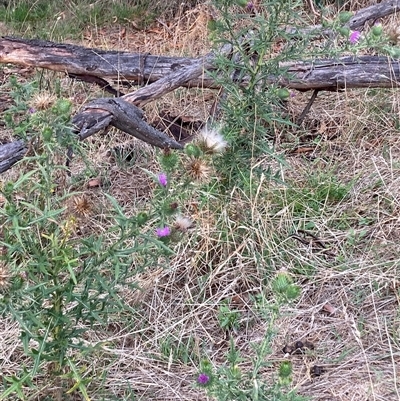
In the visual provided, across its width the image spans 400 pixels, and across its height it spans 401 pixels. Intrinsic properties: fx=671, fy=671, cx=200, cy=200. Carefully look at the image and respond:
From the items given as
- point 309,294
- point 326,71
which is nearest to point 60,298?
point 309,294

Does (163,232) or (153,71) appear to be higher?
(163,232)

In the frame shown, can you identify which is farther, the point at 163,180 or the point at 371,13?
the point at 371,13

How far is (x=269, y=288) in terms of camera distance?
2.55m

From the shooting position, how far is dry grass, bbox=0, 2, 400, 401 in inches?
88.7

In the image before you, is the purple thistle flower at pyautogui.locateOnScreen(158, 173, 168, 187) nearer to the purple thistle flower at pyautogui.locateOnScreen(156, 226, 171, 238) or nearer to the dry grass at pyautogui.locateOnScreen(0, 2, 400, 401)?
the purple thistle flower at pyautogui.locateOnScreen(156, 226, 171, 238)

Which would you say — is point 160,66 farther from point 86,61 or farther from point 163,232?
point 163,232

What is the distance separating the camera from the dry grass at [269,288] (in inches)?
88.7

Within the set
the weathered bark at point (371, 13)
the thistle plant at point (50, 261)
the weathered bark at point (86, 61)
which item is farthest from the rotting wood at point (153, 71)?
the thistle plant at point (50, 261)

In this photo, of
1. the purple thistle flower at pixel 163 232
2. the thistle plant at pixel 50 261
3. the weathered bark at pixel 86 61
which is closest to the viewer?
the thistle plant at pixel 50 261

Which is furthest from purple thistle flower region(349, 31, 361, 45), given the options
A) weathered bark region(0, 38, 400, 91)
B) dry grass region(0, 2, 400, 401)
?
dry grass region(0, 2, 400, 401)

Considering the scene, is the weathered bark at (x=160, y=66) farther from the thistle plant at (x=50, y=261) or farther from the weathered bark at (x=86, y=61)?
the thistle plant at (x=50, y=261)

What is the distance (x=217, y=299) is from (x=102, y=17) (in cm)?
419

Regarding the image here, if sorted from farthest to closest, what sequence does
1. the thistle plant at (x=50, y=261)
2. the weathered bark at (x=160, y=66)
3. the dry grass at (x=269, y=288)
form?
the weathered bark at (x=160, y=66) → the dry grass at (x=269, y=288) → the thistle plant at (x=50, y=261)

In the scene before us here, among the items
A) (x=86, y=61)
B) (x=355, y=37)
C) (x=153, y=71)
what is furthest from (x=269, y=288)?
(x=86, y=61)
